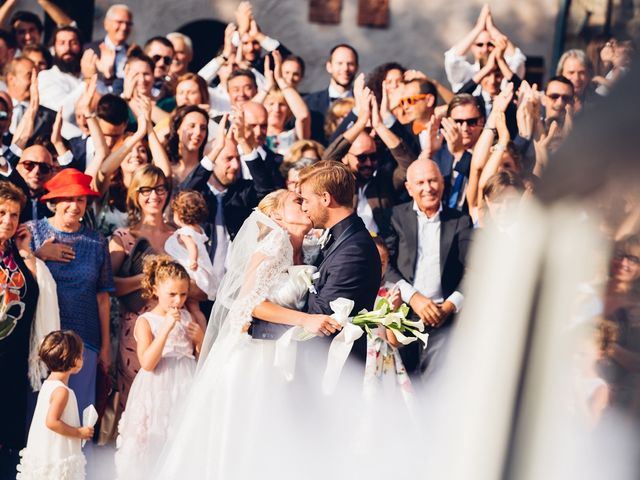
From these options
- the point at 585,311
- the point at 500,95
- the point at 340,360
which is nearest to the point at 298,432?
the point at 340,360

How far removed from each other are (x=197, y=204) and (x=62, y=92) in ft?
7.86

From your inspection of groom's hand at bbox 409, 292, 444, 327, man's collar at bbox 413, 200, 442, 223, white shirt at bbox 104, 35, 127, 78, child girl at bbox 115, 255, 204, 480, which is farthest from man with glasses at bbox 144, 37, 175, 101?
groom's hand at bbox 409, 292, 444, 327

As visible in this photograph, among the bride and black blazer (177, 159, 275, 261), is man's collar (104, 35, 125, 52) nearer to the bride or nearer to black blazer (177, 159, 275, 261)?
black blazer (177, 159, 275, 261)

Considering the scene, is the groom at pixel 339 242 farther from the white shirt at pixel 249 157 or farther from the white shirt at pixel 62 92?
the white shirt at pixel 62 92

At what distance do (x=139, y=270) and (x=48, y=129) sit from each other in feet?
5.65

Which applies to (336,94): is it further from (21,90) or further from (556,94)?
(21,90)

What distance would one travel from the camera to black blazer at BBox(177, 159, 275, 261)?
24.4ft

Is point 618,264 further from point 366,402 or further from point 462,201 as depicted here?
point 462,201

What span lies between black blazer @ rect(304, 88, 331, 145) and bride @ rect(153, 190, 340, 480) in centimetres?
296

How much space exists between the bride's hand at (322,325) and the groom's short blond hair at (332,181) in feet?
1.86

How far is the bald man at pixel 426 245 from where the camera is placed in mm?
7074

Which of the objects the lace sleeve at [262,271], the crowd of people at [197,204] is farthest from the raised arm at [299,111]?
the lace sleeve at [262,271]

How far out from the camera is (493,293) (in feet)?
2.98

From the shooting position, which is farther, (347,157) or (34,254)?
(347,157)
